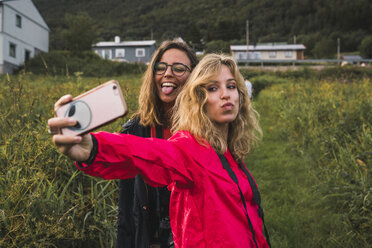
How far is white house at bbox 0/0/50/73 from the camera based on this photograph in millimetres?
28928

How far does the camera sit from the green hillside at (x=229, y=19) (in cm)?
9944

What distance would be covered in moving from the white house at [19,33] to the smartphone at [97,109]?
29.6m

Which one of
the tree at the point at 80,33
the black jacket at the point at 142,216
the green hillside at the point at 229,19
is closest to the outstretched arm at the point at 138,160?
the black jacket at the point at 142,216

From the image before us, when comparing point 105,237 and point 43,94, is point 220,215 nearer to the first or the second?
point 105,237

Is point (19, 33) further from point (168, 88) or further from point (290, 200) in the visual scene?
point (168, 88)

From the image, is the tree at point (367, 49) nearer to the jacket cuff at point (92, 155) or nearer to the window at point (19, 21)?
the window at point (19, 21)

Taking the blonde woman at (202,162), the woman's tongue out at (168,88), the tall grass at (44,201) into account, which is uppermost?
the woman's tongue out at (168,88)

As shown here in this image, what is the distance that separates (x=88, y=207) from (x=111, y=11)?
160413 mm

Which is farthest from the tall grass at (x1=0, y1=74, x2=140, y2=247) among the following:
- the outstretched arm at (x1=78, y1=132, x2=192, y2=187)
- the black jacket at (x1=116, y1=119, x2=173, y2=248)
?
the outstretched arm at (x1=78, y1=132, x2=192, y2=187)

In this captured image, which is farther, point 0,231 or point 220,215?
point 0,231

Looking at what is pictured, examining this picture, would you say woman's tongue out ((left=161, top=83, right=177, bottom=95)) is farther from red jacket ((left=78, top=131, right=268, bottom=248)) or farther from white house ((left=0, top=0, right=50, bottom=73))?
white house ((left=0, top=0, right=50, bottom=73))

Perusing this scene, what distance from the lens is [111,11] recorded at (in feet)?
490

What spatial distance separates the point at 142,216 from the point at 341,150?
355 centimetres

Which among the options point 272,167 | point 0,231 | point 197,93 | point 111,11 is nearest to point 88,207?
point 0,231
